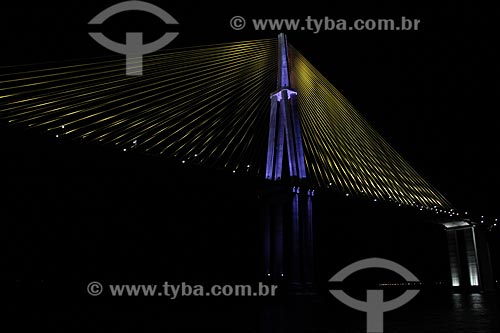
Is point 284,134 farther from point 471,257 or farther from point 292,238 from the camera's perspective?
point 471,257

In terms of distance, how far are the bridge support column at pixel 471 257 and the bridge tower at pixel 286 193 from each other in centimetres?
1662

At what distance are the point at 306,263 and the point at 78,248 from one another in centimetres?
1063

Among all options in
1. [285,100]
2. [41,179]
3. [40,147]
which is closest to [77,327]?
[40,147]

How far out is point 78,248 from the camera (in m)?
21.5

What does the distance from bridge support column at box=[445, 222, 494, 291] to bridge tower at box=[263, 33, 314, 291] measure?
1662 cm

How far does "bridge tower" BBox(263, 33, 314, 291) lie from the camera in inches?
655

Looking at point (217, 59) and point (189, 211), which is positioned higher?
point (217, 59)

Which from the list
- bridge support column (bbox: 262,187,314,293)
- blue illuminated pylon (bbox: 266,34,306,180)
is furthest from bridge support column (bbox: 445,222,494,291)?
blue illuminated pylon (bbox: 266,34,306,180)

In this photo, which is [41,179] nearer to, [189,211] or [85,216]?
[85,216]

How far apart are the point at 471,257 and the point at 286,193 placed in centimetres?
2037

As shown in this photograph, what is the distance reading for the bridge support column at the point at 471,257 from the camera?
30.7m
